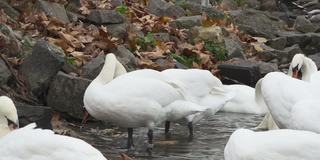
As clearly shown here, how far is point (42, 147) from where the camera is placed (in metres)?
5.62

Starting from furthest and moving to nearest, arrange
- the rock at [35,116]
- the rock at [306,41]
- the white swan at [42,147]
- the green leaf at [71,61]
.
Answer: the rock at [306,41] → the green leaf at [71,61] → the rock at [35,116] → the white swan at [42,147]

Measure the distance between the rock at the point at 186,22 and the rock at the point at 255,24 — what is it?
10.6 feet

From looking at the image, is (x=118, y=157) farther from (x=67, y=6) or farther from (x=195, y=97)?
(x=67, y=6)

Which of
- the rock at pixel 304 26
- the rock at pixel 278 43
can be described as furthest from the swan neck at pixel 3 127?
the rock at pixel 304 26

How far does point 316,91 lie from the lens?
769cm

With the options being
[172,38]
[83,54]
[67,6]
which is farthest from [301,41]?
[83,54]

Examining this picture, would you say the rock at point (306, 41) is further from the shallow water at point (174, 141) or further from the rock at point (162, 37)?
the shallow water at point (174, 141)

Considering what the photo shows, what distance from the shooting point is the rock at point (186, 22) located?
627 inches

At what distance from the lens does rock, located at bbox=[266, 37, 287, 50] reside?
61.2 ft

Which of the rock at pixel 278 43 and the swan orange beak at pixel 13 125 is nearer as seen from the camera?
the swan orange beak at pixel 13 125

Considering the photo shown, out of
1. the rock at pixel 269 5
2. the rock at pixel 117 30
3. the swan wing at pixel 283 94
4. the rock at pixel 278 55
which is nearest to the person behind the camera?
the swan wing at pixel 283 94

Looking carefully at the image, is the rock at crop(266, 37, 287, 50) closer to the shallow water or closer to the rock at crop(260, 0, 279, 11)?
the rock at crop(260, 0, 279, 11)

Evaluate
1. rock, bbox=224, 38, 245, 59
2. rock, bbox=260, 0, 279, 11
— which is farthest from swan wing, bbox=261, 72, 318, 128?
rock, bbox=260, 0, 279, 11

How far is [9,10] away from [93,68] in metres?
2.88
